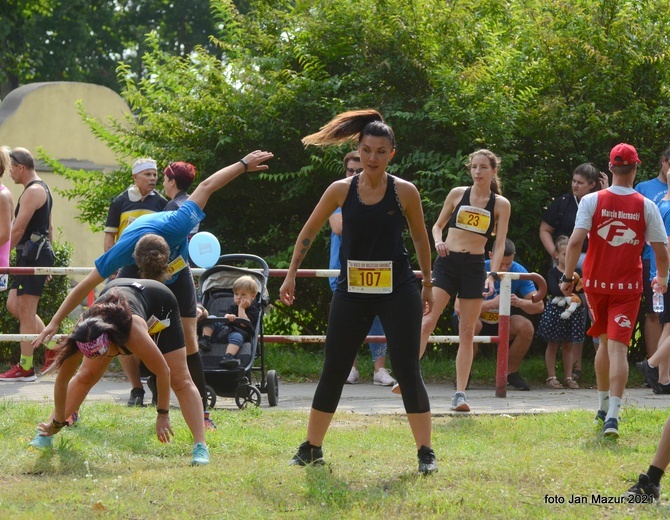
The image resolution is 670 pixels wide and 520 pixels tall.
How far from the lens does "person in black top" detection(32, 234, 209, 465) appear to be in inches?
237

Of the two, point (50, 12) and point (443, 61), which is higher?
point (50, 12)

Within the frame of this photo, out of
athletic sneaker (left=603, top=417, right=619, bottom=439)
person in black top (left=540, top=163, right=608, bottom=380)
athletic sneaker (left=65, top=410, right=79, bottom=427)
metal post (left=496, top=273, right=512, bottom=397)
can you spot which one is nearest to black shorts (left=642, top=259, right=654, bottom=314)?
person in black top (left=540, top=163, right=608, bottom=380)

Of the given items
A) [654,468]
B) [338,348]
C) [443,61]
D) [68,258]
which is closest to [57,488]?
[338,348]

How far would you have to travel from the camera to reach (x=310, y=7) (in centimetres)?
1254

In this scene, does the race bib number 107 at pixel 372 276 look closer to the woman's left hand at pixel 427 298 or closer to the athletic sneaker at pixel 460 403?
A: the woman's left hand at pixel 427 298

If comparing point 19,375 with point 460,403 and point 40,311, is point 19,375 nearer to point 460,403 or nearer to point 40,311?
point 40,311

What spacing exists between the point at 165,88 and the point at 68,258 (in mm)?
2744

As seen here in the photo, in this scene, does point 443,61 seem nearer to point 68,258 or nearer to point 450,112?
point 450,112

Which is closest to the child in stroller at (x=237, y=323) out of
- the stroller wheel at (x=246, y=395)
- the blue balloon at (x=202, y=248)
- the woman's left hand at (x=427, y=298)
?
the stroller wheel at (x=246, y=395)

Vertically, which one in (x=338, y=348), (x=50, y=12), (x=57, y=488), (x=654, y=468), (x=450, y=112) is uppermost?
(x=50, y=12)

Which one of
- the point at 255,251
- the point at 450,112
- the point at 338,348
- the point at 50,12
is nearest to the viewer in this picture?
the point at 338,348

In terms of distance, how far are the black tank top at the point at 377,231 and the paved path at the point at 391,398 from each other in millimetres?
2696

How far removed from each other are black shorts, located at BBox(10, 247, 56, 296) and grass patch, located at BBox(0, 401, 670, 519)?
91.7 inches

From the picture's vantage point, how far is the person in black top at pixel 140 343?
6.03 m
